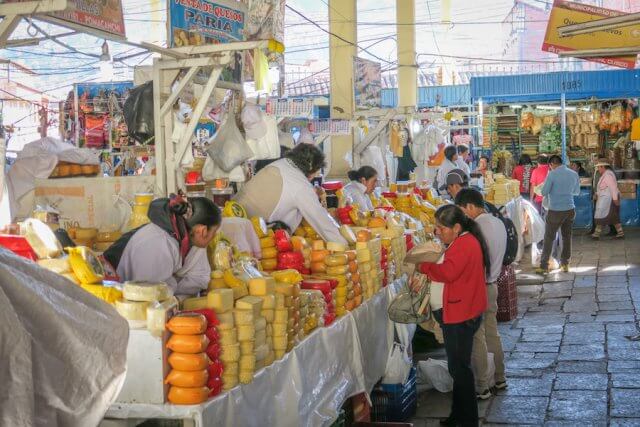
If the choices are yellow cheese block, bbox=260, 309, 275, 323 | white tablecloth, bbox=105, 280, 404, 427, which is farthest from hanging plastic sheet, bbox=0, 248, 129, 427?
yellow cheese block, bbox=260, 309, 275, 323

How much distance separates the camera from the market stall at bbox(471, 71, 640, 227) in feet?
68.0

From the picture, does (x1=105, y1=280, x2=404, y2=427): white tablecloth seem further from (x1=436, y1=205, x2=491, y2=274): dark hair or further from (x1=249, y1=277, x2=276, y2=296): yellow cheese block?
(x1=436, y1=205, x2=491, y2=274): dark hair

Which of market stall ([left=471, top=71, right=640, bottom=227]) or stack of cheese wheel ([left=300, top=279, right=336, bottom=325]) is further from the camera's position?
market stall ([left=471, top=71, right=640, bottom=227])

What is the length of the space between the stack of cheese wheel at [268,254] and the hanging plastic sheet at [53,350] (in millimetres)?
3094

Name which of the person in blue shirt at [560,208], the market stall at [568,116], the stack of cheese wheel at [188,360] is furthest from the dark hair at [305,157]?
the market stall at [568,116]

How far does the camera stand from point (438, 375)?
7504mm

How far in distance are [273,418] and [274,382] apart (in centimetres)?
19

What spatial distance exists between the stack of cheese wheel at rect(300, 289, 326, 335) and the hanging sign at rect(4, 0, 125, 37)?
6.48 ft

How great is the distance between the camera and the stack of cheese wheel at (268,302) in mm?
4602

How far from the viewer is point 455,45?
30078 millimetres

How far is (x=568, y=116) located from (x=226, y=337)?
18.6 metres

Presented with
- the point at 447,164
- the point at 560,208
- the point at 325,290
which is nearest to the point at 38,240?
the point at 325,290

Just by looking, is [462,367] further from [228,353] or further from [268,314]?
[228,353]

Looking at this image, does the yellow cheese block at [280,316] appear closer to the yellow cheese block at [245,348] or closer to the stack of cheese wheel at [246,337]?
the stack of cheese wheel at [246,337]
